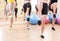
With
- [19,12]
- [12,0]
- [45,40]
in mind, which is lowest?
[45,40]

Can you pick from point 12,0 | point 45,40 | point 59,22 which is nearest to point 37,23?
point 59,22

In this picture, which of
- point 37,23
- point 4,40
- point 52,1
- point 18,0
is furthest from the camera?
point 18,0

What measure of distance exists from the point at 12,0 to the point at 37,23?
5.89ft

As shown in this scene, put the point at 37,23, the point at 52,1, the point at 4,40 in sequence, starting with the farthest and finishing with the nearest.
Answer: the point at 37,23
the point at 52,1
the point at 4,40

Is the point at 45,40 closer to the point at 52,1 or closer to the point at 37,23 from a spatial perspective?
the point at 52,1

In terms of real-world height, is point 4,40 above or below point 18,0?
below

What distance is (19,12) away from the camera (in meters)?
6.87

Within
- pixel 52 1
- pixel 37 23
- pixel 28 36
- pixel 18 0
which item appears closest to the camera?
pixel 28 36

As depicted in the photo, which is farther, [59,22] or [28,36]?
[59,22]

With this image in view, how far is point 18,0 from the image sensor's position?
273 inches

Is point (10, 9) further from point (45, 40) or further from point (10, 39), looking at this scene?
point (45, 40)

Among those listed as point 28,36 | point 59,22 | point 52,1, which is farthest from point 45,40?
point 59,22

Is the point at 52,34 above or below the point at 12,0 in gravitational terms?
below

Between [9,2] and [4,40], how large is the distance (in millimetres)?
1520
